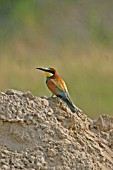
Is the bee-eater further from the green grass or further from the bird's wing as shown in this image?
the green grass

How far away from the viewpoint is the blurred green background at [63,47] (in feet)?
42.7

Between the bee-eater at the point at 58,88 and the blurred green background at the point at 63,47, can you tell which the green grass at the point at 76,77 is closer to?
the blurred green background at the point at 63,47


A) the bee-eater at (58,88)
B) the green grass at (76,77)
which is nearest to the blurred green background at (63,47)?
the green grass at (76,77)

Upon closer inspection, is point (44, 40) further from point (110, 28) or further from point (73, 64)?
point (73, 64)

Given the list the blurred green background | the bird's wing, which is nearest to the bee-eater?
the bird's wing

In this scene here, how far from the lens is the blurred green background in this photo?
13.0m

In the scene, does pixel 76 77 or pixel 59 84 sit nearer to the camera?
pixel 59 84

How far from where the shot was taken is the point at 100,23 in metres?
21.6

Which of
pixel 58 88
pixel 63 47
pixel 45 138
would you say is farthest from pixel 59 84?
pixel 63 47

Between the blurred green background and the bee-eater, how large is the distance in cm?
327

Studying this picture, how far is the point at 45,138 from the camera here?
621 cm

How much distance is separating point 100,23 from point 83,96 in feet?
30.1

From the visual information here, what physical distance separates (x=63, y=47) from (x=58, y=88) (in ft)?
38.8

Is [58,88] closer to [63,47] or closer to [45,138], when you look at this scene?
[45,138]
